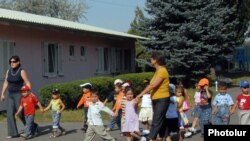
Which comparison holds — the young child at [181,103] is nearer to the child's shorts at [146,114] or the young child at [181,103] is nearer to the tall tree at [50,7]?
the child's shorts at [146,114]

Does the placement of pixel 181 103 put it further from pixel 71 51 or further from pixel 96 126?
pixel 71 51

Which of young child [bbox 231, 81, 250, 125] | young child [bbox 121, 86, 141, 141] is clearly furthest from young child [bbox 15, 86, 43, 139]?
young child [bbox 231, 81, 250, 125]

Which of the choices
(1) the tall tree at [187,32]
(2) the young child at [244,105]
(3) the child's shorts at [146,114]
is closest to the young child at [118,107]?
(3) the child's shorts at [146,114]

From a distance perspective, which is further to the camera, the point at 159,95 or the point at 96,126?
the point at 96,126

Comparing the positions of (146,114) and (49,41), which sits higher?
(49,41)

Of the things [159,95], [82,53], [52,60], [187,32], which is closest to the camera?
[159,95]

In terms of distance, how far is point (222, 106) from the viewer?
1077cm

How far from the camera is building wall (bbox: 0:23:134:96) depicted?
19703mm

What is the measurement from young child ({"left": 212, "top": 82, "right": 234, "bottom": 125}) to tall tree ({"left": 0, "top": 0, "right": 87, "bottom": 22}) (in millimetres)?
52744

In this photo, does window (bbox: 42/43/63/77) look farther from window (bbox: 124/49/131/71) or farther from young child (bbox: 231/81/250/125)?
young child (bbox: 231/81/250/125)

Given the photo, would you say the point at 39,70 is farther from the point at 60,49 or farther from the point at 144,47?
the point at 144,47

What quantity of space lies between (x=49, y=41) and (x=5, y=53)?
3.56 metres

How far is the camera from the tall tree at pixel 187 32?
2752 centimetres

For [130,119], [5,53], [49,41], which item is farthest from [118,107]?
[49,41]
